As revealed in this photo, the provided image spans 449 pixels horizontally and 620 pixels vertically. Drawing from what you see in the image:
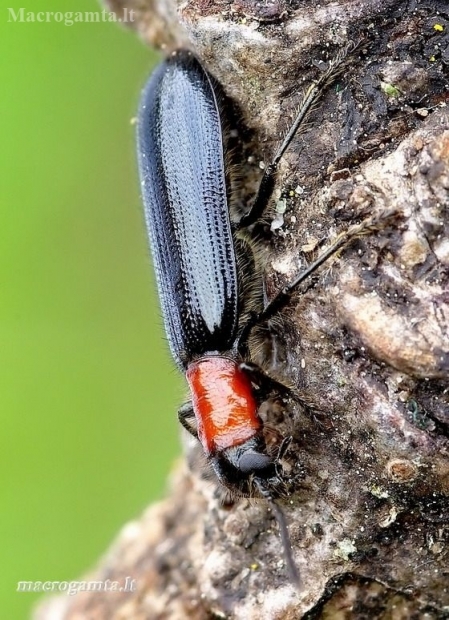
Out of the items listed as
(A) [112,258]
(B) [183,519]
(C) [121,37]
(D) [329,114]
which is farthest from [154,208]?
(C) [121,37]

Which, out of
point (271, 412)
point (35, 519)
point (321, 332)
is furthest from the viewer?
point (35, 519)

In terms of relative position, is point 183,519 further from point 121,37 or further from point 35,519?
point 121,37

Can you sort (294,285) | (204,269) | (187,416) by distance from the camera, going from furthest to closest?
(187,416)
(204,269)
(294,285)

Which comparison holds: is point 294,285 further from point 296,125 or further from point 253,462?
point 253,462

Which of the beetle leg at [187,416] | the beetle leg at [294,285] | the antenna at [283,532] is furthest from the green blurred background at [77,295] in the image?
the antenna at [283,532]

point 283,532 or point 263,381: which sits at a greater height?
point 263,381

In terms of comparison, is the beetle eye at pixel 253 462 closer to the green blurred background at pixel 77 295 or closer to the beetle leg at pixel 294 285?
the beetle leg at pixel 294 285

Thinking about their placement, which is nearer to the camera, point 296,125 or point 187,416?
point 296,125

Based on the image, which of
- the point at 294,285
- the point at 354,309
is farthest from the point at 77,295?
the point at 354,309
